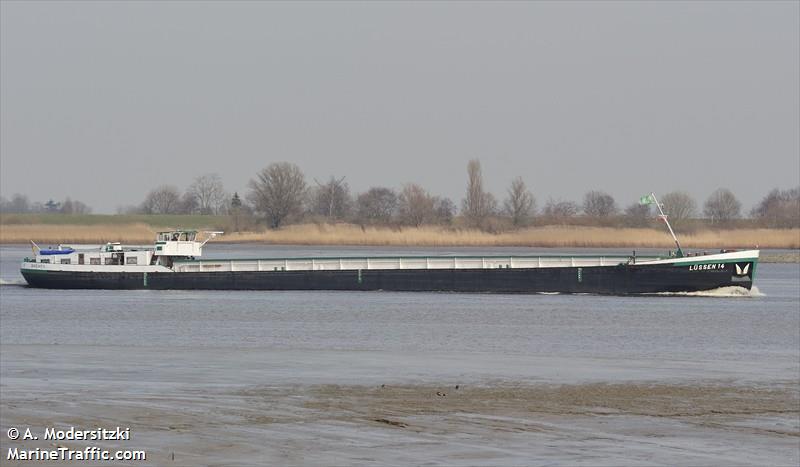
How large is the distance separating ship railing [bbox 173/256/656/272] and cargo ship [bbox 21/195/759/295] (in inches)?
2.3

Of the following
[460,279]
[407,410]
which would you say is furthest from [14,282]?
[407,410]

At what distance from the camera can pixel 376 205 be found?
479 feet

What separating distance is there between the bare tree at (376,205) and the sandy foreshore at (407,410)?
107695 mm

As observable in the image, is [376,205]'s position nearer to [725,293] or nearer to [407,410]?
[725,293]

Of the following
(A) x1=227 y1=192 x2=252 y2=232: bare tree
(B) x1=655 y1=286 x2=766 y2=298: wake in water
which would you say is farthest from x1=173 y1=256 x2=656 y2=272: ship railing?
(A) x1=227 y1=192 x2=252 y2=232: bare tree

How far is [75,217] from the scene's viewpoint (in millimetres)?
164000

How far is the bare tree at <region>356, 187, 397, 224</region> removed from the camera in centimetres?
13862

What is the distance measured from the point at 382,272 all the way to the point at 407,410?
1776 inches

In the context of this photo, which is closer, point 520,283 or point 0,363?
point 0,363

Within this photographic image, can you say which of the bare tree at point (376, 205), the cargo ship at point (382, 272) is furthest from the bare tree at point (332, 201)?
the cargo ship at point (382, 272)

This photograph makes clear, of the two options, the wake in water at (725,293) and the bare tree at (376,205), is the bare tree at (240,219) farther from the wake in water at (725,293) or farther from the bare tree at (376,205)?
the wake in water at (725,293)

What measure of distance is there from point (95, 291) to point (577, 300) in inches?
1072

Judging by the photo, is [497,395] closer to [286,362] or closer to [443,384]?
[443,384]

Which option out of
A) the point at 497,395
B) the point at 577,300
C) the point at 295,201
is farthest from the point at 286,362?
the point at 295,201
